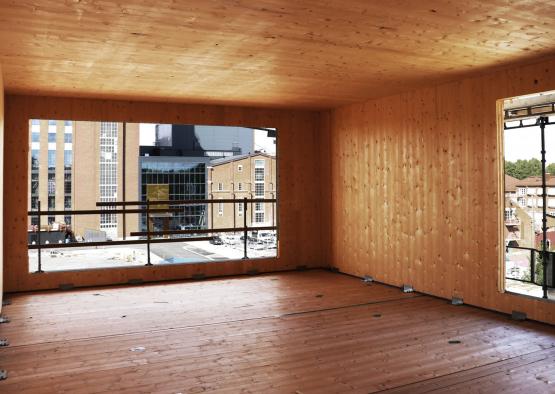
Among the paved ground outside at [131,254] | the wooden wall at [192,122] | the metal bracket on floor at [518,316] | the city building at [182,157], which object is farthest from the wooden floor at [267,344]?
the city building at [182,157]

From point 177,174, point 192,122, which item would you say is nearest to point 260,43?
point 192,122

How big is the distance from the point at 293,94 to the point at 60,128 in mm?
33889

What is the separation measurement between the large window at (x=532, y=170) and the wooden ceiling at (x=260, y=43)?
2.82ft

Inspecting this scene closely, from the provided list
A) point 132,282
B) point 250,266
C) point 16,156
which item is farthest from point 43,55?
point 250,266

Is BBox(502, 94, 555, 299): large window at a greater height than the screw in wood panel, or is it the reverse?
BBox(502, 94, 555, 299): large window

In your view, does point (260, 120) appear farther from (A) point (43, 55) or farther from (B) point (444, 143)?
(A) point (43, 55)

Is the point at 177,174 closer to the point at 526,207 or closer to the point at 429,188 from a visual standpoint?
the point at 526,207

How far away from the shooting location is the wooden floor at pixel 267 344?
11.2 ft

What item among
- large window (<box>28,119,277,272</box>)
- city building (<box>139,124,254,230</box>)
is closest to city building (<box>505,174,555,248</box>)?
large window (<box>28,119,277,272</box>)

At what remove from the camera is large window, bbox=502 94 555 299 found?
17.5 feet

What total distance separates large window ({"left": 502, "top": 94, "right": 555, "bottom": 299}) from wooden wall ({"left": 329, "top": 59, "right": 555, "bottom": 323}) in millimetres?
242

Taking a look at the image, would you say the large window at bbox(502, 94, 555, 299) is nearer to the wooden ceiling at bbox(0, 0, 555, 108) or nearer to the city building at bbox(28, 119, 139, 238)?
the wooden ceiling at bbox(0, 0, 555, 108)

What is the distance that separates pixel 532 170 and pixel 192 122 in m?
4.85

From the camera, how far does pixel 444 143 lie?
19.8ft
